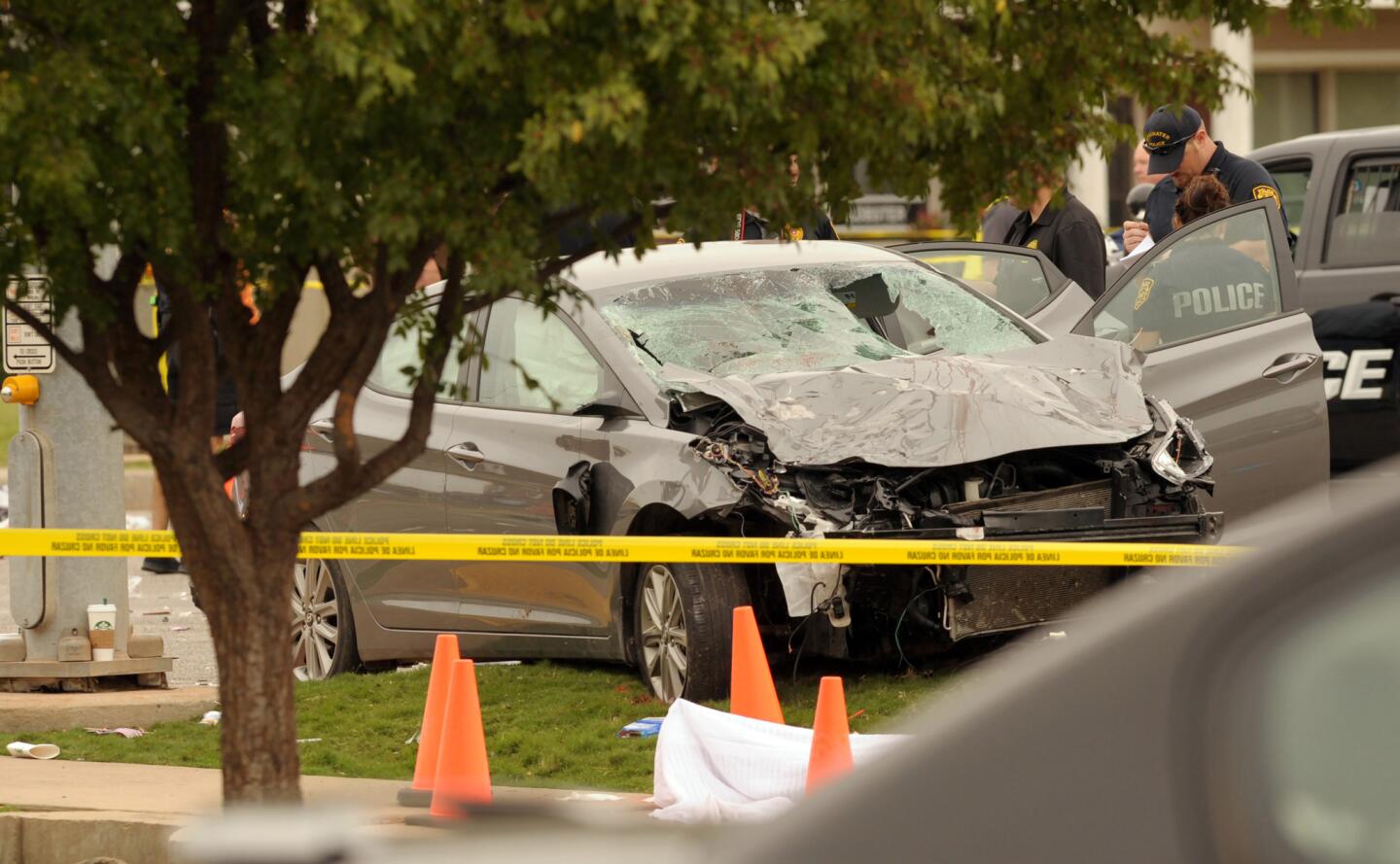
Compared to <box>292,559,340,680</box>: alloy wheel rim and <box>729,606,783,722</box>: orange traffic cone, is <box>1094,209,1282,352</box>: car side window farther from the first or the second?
<box>292,559,340,680</box>: alloy wheel rim

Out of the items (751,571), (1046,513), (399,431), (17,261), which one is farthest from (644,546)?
(17,261)

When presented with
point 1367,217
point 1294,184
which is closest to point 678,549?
point 1367,217

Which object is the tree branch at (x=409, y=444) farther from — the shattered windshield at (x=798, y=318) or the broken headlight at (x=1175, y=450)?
the broken headlight at (x=1175, y=450)

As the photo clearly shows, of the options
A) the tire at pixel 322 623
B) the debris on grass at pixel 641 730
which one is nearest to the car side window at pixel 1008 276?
the tire at pixel 322 623

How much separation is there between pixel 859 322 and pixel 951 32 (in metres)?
3.76

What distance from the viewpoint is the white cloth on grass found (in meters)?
6.21

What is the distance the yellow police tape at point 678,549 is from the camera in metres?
7.09

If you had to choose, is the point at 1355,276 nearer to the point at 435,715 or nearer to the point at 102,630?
the point at 435,715

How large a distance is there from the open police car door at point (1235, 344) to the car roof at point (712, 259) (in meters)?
1.06

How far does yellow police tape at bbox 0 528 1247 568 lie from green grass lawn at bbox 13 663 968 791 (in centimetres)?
64

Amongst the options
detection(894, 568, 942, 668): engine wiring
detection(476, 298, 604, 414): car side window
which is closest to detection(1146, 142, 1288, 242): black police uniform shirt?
detection(894, 568, 942, 668): engine wiring

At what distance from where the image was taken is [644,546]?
23.5 ft

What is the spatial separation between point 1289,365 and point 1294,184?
3568mm

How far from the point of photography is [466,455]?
8.55 m
